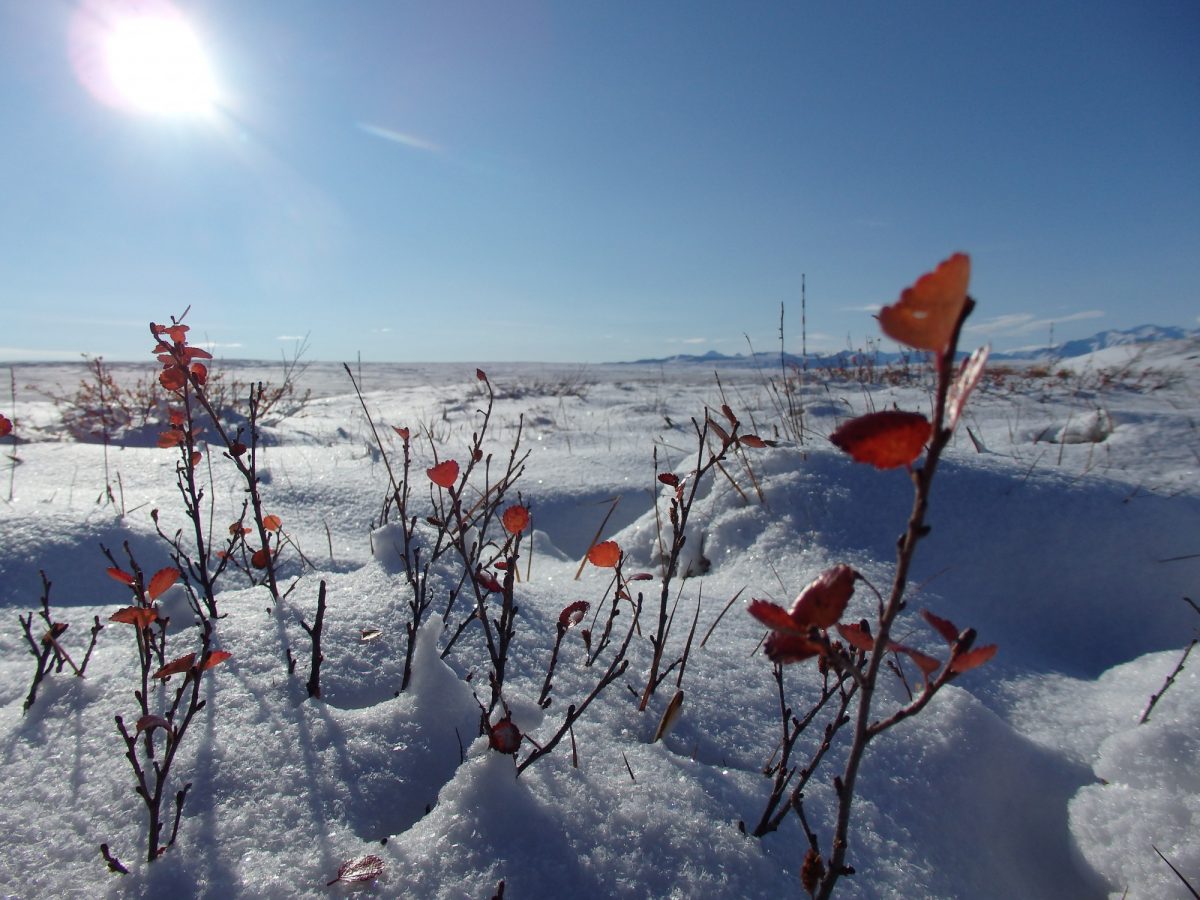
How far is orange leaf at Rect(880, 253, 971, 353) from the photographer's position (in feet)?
1.02

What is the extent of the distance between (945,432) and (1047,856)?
105cm

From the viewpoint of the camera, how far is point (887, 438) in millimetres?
355

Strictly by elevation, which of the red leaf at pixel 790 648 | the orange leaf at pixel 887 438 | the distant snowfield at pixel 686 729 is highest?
the orange leaf at pixel 887 438

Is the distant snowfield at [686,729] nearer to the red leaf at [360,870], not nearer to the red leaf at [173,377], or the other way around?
the red leaf at [360,870]

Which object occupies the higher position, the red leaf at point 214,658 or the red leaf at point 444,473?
the red leaf at point 444,473

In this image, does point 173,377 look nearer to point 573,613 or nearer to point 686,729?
point 573,613

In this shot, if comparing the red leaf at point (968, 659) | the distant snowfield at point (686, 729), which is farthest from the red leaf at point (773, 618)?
the distant snowfield at point (686, 729)

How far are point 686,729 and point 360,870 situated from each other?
0.56m

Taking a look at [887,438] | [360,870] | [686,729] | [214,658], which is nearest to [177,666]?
[214,658]

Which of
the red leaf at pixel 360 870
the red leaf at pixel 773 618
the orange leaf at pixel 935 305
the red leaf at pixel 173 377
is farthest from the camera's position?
the red leaf at pixel 173 377

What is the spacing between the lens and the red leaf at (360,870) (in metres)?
0.73

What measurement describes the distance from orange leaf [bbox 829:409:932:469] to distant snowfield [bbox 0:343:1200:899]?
2.18ft

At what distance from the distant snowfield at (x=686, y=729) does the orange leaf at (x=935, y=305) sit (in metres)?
0.74

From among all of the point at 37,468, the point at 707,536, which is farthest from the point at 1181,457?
the point at 37,468
